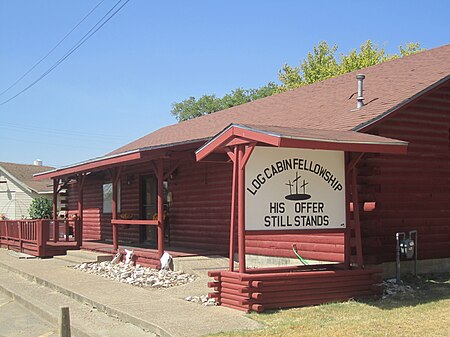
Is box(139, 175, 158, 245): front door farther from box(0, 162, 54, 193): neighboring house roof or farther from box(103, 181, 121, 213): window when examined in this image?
box(0, 162, 54, 193): neighboring house roof

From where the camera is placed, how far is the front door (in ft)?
56.6

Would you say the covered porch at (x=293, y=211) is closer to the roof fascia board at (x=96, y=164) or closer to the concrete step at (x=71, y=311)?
the concrete step at (x=71, y=311)

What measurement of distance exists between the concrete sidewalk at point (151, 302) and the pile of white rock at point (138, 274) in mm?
272

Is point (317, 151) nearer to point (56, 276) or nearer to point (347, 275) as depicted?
point (347, 275)

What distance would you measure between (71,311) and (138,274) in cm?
285

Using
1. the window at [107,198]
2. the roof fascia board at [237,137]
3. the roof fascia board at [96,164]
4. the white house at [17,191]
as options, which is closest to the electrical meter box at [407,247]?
the roof fascia board at [237,137]

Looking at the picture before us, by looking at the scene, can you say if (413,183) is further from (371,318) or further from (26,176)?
(26,176)

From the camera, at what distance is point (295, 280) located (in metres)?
8.17

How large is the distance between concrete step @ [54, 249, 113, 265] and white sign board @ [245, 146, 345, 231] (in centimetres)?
720

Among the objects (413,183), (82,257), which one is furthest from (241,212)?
(82,257)

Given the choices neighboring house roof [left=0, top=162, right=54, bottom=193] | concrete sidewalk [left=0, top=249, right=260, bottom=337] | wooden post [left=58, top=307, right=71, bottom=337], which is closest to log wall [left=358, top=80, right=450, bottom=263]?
concrete sidewalk [left=0, top=249, right=260, bottom=337]

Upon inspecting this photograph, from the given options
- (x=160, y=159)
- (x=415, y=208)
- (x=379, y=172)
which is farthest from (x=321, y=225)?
(x=160, y=159)

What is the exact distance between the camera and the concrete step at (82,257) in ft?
47.3

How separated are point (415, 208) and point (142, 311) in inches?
222
